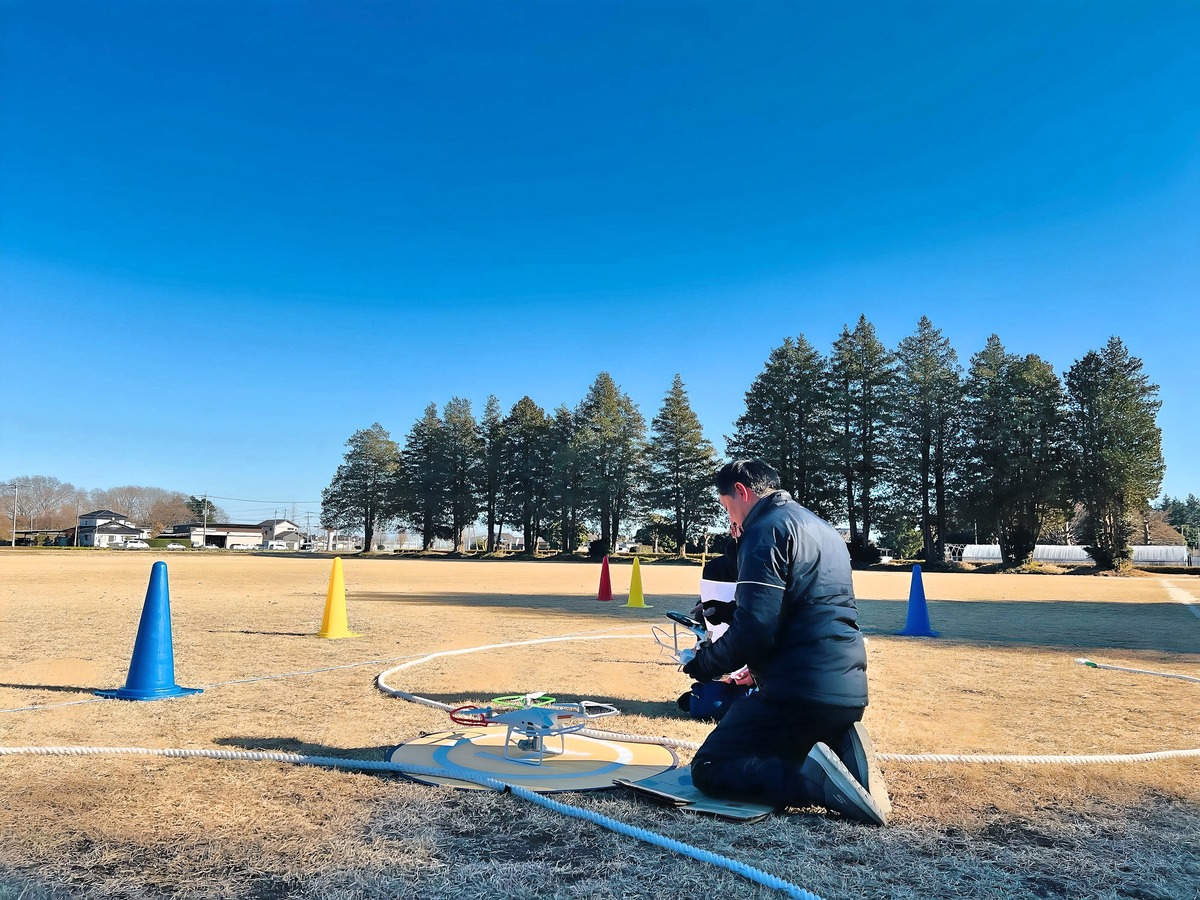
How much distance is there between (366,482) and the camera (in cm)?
8300

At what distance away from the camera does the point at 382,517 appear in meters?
83.4

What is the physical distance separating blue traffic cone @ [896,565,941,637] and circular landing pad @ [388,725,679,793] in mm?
8504

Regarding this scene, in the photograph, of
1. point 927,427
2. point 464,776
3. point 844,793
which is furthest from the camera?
point 927,427

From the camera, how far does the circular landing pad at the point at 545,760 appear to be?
168 inches

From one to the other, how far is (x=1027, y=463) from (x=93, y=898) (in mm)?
57090

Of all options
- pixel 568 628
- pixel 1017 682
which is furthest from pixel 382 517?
pixel 1017 682

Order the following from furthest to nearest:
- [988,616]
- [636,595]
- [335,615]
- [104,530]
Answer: [104,530] → [636,595] → [988,616] → [335,615]

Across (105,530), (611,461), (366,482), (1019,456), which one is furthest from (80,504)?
(1019,456)

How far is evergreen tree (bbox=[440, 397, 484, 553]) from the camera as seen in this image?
78500mm

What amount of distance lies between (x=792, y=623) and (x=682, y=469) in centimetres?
6017

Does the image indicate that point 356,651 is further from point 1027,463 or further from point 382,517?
point 382,517

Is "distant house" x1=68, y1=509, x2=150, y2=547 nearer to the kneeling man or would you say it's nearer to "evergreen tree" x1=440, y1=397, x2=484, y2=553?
"evergreen tree" x1=440, y1=397, x2=484, y2=553

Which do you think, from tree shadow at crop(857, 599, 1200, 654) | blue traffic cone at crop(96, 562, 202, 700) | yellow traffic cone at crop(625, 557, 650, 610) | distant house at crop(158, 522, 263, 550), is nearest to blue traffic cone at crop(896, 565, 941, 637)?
tree shadow at crop(857, 599, 1200, 654)

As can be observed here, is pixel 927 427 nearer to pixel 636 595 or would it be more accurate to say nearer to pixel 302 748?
pixel 636 595
